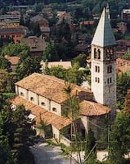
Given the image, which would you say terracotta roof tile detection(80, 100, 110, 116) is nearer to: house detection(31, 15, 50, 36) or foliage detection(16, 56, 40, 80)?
foliage detection(16, 56, 40, 80)

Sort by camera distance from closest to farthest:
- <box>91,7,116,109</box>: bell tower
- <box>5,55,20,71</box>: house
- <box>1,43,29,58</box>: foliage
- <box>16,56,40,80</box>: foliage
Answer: <box>91,7,116,109</box>: bell tower, <box>16,56,40,80</box>: foliage, <box>5,55,20,71</box>: house, <box>1,43,29,58</box>: foliage

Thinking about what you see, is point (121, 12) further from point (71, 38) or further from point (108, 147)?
point (108, 147)

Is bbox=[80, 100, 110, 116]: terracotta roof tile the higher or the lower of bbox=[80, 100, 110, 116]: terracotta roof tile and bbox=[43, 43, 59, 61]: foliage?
the higher

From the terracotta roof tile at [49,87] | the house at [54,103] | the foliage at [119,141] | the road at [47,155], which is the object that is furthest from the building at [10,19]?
the foliage at [119,141]

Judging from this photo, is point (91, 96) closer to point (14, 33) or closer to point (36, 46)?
point (36, 46)

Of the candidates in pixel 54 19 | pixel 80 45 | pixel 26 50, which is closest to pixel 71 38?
pixel 80 45

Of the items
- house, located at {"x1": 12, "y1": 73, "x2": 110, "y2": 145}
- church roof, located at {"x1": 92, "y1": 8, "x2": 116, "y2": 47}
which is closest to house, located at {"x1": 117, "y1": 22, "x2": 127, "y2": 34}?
house, located at {"x1": 12, "y1": 73, "x2": 110, "y2": 145}
